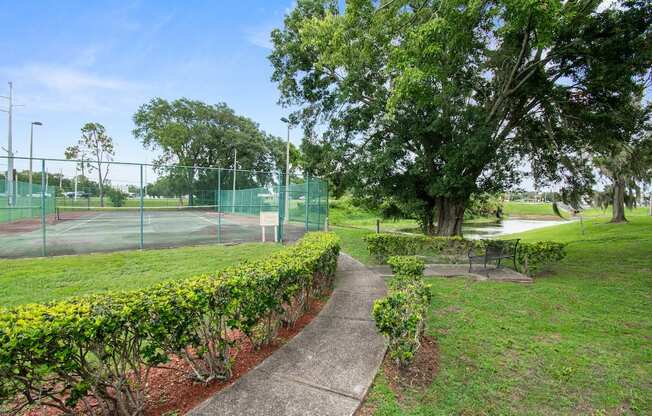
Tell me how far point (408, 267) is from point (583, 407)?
9.40 ft

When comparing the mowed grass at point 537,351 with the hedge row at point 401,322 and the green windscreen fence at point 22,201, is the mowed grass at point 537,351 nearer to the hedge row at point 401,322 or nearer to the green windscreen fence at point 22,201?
the hedge row at point 401,322

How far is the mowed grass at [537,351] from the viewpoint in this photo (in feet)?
8.50

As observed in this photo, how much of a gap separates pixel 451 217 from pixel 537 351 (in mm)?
8312

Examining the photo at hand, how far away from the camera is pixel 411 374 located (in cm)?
293

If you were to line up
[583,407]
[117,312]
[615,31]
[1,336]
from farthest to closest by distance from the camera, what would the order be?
[615,31], [583,407], [117,312], [1,336]

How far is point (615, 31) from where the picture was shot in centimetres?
785

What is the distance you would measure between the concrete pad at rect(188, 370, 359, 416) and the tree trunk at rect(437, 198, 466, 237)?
9976 millimetres

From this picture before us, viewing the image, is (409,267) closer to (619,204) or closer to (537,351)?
(537,351)

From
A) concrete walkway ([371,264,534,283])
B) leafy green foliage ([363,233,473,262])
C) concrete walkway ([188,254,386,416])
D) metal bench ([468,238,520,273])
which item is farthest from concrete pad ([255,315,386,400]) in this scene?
leafy green foliage ([363,233,473,262])

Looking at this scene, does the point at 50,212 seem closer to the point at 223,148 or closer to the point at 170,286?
the point at 223,148

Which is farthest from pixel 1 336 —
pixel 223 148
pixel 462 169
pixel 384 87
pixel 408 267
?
pixel 223 148

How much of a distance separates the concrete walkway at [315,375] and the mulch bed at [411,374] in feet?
0.29

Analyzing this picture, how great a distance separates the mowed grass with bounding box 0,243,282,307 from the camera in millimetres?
5406

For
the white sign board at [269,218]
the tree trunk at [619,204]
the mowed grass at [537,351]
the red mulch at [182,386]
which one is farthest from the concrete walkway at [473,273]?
the tree trunk at [619,204]
